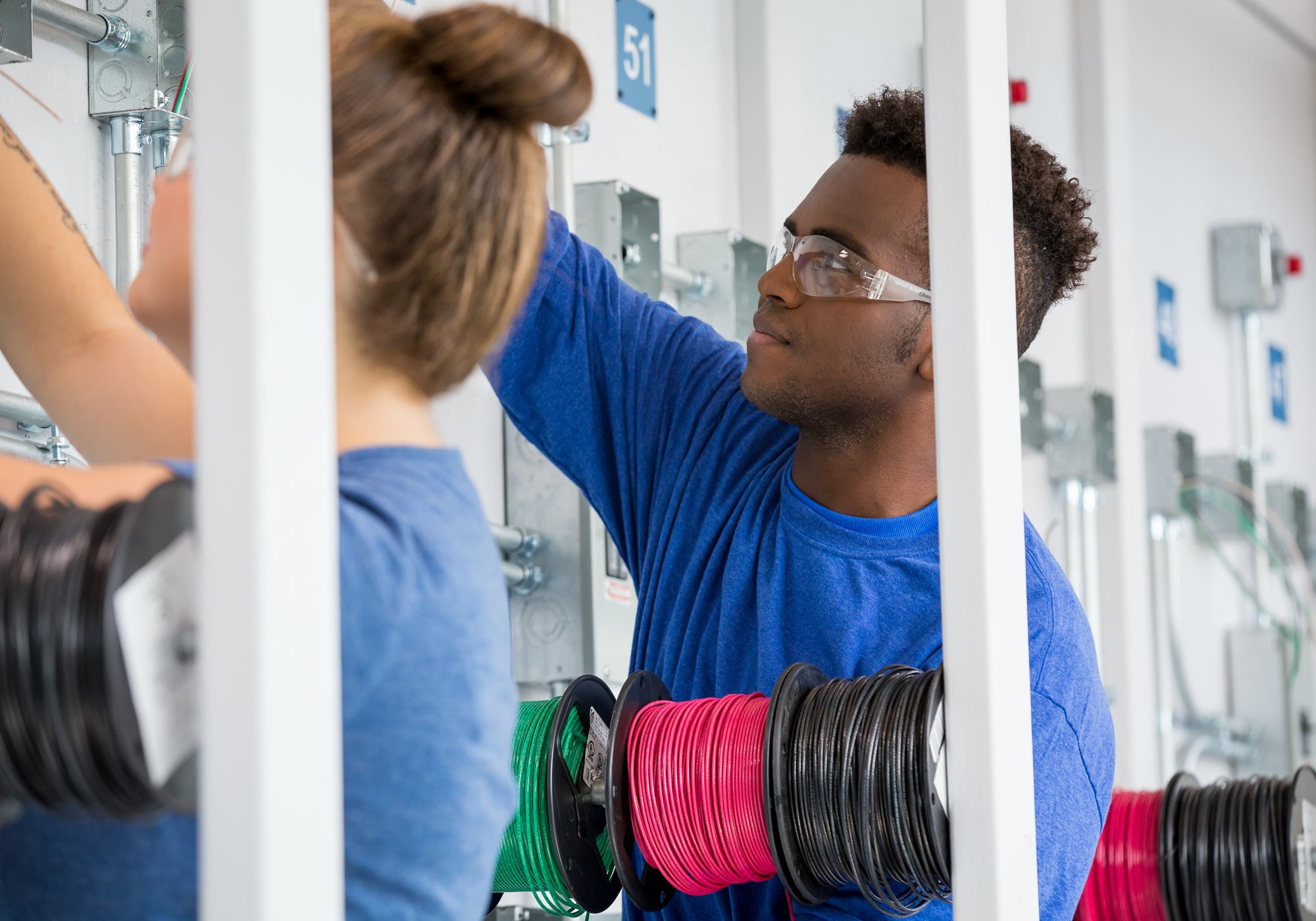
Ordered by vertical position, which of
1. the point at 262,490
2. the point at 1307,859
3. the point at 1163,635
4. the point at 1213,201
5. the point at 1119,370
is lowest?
the point at 1307,859

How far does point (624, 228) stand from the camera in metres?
2.44

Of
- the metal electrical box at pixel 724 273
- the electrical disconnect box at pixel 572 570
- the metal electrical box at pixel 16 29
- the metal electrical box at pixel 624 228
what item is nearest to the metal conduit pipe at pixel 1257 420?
the metal electrical box at pixel 724 273

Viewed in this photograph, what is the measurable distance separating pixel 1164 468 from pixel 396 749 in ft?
12.3

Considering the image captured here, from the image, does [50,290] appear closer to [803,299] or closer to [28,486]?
[28,486]

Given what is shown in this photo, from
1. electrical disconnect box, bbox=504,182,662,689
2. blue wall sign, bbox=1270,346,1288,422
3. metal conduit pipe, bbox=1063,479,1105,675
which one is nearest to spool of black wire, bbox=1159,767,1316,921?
electrical disconnect box, bbox=504,182,662,689

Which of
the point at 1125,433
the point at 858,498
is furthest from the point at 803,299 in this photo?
the point at 1125,433

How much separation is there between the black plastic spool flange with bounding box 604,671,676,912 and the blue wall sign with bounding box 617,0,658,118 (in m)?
1.34

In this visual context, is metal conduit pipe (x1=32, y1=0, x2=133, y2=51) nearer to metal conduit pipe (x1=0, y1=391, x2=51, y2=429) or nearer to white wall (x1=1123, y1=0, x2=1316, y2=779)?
metal conduit pipe (x1=0, y1=391, x2=51, y2=429)

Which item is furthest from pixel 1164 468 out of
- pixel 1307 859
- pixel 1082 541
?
pixel 1307 859

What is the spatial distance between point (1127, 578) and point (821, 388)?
2.63 metres

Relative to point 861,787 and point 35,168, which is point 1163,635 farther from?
point 35,168

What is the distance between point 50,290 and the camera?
1.11 m

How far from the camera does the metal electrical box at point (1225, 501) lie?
4.63 metres

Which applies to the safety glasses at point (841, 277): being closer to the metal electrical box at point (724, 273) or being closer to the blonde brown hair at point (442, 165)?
the blonde brown hair at point (442, 165)
